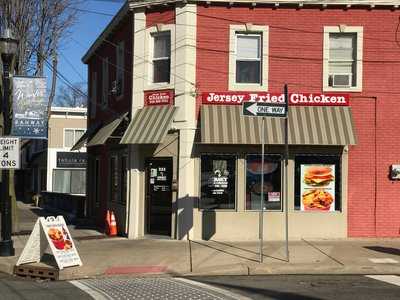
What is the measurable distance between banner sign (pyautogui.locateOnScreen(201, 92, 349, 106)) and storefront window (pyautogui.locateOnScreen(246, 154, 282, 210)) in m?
1.53

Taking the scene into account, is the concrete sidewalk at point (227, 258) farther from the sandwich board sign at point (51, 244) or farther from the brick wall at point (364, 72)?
the brick wall at point (364, 72)

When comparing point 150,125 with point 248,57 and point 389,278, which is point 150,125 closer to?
point 248,57

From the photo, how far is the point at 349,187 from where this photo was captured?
54.5ft

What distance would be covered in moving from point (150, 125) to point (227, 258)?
4910mm

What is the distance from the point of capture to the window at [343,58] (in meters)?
16.7

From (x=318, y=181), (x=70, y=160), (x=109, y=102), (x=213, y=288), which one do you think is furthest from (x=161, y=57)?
(x=70, y=160)

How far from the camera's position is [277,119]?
1645 centimetres

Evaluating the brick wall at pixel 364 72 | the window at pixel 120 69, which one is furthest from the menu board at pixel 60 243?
the window at pixel 120 69

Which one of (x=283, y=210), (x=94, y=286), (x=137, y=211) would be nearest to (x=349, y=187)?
(x=283, y=210)

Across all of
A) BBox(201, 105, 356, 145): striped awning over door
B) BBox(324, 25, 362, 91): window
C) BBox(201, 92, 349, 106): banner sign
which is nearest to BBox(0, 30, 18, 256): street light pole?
BBox(201, 105, 356, 145): striped awning over door

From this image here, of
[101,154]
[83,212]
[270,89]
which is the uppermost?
[270,89]

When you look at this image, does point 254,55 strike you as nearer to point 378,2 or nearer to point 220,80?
point 220,80

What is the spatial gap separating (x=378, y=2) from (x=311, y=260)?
25.1 feet

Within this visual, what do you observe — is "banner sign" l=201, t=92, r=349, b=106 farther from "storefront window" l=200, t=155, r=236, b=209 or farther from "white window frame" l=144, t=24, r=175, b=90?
"storefront window" l=200, t=155, r=236, b=209
